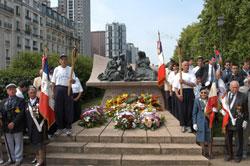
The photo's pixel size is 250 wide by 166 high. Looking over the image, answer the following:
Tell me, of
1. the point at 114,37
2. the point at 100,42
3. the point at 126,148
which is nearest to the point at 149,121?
the point at 126,148

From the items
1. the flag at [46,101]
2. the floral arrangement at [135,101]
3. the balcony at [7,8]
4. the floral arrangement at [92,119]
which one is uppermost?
the balcony at [7,8]

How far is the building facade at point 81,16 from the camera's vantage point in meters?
104

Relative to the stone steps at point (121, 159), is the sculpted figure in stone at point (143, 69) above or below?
→ above

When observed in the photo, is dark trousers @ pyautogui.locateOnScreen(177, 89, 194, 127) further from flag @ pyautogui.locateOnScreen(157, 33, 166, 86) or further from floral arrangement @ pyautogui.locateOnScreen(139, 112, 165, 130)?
flag @ pyautogui.locateOnScreen(157, 33, 166, 86)

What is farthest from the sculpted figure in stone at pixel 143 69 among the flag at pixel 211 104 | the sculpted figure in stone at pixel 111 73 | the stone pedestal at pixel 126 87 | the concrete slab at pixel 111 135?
the flag at pixel 211 104

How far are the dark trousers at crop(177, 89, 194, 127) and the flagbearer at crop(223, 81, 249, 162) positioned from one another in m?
1.31

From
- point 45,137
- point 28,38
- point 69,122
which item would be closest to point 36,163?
point 45,137

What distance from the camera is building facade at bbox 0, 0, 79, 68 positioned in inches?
2618

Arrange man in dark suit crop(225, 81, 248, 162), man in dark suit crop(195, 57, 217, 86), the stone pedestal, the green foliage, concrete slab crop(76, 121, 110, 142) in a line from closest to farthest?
man in dark suit crop(225, 81, 248, 162) < concrete slab crop(76, 121, 110, 142) < man in dark suit crop(195, 57, 217, 86) < the stone pedestal < the green foliage

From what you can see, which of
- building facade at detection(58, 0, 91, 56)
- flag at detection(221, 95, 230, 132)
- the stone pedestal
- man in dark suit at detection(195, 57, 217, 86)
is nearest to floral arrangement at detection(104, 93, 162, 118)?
the stone pedestal

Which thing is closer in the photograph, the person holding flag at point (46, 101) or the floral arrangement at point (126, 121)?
the person holding flag at point (46, 101)

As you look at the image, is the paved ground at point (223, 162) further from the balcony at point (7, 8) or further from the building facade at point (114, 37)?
the balcony at point (7, 8)

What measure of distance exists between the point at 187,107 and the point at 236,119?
157cm

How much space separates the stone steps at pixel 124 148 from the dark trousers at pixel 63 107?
0.87 m
